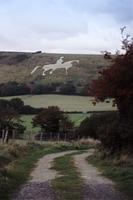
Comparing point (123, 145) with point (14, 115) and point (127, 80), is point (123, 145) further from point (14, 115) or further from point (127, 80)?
point (14, 115)

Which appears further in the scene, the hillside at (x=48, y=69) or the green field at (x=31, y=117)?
the hillside at (x=48, y=69)

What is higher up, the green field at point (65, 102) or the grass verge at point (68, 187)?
the green field at point (65, 102)

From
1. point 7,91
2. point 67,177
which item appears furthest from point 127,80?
point 7,91

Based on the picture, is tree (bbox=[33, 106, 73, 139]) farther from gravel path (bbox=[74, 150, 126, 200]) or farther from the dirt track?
the dirt track

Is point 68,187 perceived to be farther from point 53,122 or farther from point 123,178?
point 53,122

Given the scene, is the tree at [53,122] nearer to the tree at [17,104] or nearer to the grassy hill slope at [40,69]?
the tree at [17,104]

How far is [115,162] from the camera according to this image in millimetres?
29750

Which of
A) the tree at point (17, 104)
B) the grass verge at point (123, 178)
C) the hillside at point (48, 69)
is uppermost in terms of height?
the hillside at point (48, 69)

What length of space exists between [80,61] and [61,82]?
2258 centimetres

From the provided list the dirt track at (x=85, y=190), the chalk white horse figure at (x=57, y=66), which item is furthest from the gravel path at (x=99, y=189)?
the chalk white horse figure at (x=57, y=66)

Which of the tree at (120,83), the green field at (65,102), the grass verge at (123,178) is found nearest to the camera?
the grass verge at (123,178)

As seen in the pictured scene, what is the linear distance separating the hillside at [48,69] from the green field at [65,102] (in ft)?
21.6

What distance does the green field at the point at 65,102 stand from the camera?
98375 millimetres

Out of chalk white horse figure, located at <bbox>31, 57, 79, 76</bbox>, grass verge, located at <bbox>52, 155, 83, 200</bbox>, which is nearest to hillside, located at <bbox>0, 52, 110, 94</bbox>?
chalk white horse figure, located at <bbox>31, 57, 79, 76</bbox>
